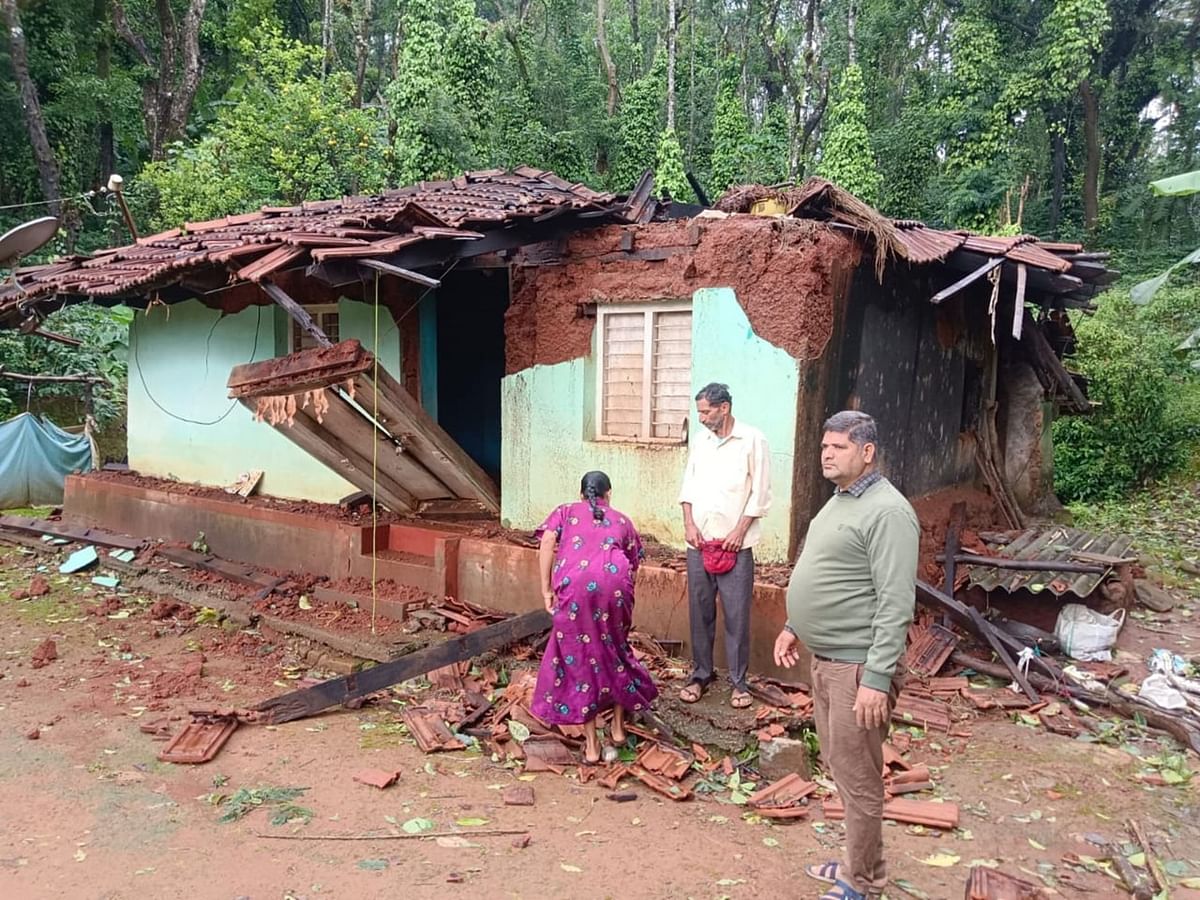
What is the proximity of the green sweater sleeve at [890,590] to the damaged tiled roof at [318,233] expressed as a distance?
4.11m

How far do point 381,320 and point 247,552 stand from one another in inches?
116

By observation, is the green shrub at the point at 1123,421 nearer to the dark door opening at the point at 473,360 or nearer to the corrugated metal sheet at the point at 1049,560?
the corrugated metal sheet at the point at 1049,560

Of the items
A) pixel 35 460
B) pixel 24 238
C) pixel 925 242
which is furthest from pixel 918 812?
pixel 35 460

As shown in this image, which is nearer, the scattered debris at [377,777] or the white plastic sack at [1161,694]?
the scattered debris at [377,777]

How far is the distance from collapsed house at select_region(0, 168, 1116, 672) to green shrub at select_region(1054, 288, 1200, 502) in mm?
5425

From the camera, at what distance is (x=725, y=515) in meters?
5.28

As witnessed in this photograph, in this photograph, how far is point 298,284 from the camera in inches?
353

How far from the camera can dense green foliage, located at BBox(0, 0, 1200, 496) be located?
1470 centimetres

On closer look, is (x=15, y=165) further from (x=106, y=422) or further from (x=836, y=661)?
(x=836, y=661)

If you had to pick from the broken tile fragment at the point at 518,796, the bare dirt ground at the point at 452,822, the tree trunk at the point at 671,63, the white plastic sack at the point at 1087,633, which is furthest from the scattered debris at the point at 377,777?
the tree trunk at the point at 671,63

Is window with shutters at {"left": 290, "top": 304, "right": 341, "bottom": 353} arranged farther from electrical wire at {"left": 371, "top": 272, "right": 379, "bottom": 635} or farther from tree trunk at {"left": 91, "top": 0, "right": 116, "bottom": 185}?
tree trunk at {"left": 91, "top": 0, "right": 116, "bottom": 185}

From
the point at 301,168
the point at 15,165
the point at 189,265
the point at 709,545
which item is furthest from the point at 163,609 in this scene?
the point at 15,165

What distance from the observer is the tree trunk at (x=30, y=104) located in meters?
16.0

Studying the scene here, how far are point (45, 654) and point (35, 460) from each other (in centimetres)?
705
